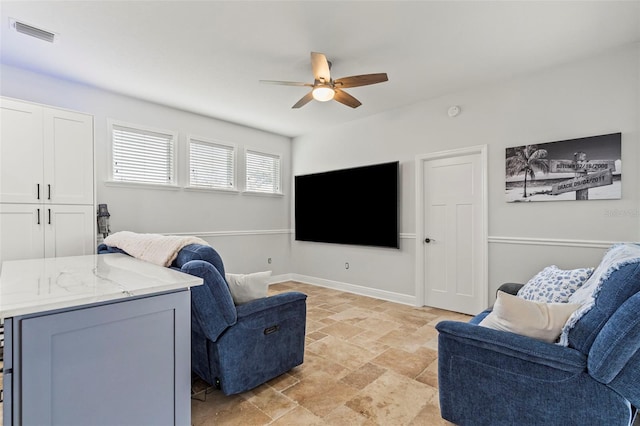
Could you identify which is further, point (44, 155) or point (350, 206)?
point (350, 206)

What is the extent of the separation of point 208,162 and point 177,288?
12.5ft

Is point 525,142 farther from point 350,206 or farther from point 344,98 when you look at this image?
point 350,206

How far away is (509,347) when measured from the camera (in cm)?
152

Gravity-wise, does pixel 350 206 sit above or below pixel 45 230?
above

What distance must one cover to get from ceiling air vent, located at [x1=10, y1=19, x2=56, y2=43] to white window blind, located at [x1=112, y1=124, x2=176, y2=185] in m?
Result: 1.34

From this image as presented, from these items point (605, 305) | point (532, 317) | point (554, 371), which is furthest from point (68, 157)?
point (605, 305)

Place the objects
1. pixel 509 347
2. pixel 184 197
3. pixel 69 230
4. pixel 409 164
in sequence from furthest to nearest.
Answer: pixel 184 197
pixel 409 164
pixel 69 230
pixel 509 347

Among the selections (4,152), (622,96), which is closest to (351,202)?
(622,96)

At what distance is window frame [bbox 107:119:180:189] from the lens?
3.87 m

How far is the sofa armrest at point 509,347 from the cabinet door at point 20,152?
3863 mm

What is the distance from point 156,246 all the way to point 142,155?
2580 millimetres

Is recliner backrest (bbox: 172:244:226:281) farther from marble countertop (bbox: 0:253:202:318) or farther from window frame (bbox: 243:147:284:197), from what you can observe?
window frame (bbox: 243:147:284:197)

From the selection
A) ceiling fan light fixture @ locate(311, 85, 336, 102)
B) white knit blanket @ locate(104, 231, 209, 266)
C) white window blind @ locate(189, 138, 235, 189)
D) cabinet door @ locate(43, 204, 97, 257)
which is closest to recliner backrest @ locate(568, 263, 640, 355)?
white knit blanket @ locate(104, 231, 209, 266)

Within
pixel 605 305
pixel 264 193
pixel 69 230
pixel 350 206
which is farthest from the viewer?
pixel 264 193
